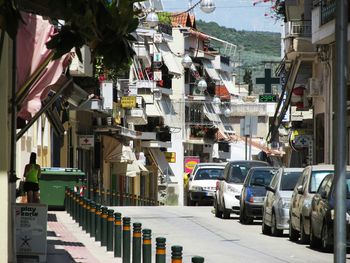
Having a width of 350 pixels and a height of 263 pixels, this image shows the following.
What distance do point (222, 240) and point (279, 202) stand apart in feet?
6.92

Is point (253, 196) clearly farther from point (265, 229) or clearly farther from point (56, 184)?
point (56, 184)

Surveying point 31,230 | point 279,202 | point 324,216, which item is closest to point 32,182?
point 279,202

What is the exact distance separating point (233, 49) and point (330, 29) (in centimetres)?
9201

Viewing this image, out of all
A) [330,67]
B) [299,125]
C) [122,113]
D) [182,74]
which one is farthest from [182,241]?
[182,74]

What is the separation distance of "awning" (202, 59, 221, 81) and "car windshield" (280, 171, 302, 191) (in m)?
83.8

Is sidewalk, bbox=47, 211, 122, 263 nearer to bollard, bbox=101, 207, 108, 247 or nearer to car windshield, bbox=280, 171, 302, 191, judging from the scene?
bollard, bbox=101, 207, 108, 247

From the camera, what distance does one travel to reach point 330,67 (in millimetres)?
43219

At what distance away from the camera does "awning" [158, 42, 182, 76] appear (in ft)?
293

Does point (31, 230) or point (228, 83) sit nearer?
point (31, 230)

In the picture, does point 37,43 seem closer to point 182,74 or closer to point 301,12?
point 301,12

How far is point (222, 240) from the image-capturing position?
25453mm

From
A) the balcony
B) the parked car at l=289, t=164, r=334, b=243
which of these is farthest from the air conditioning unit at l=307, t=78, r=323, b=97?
the balcony

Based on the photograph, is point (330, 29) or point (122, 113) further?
point (122, 113)

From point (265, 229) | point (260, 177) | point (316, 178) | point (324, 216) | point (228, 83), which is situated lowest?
point (265, 229)
